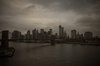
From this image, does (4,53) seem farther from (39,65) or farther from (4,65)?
(39,65)

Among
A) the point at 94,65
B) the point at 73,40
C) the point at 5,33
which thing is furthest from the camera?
the point at 73,40

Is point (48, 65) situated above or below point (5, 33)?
below

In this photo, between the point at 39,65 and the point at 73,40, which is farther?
the point at 73,40

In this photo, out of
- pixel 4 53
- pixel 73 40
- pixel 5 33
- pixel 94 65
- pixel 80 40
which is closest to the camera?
pixel 94 65

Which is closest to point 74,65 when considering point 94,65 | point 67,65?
point 67,65

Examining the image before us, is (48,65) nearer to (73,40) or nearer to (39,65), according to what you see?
(39,65)

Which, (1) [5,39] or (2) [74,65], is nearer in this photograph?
(2) [74,65]

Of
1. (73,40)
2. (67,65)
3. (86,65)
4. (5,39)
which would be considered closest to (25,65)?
(67,65)

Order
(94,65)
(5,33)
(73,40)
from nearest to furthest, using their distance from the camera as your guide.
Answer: (94,65) → (5,33) → (73,40)

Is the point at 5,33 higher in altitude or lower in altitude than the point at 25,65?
higher
